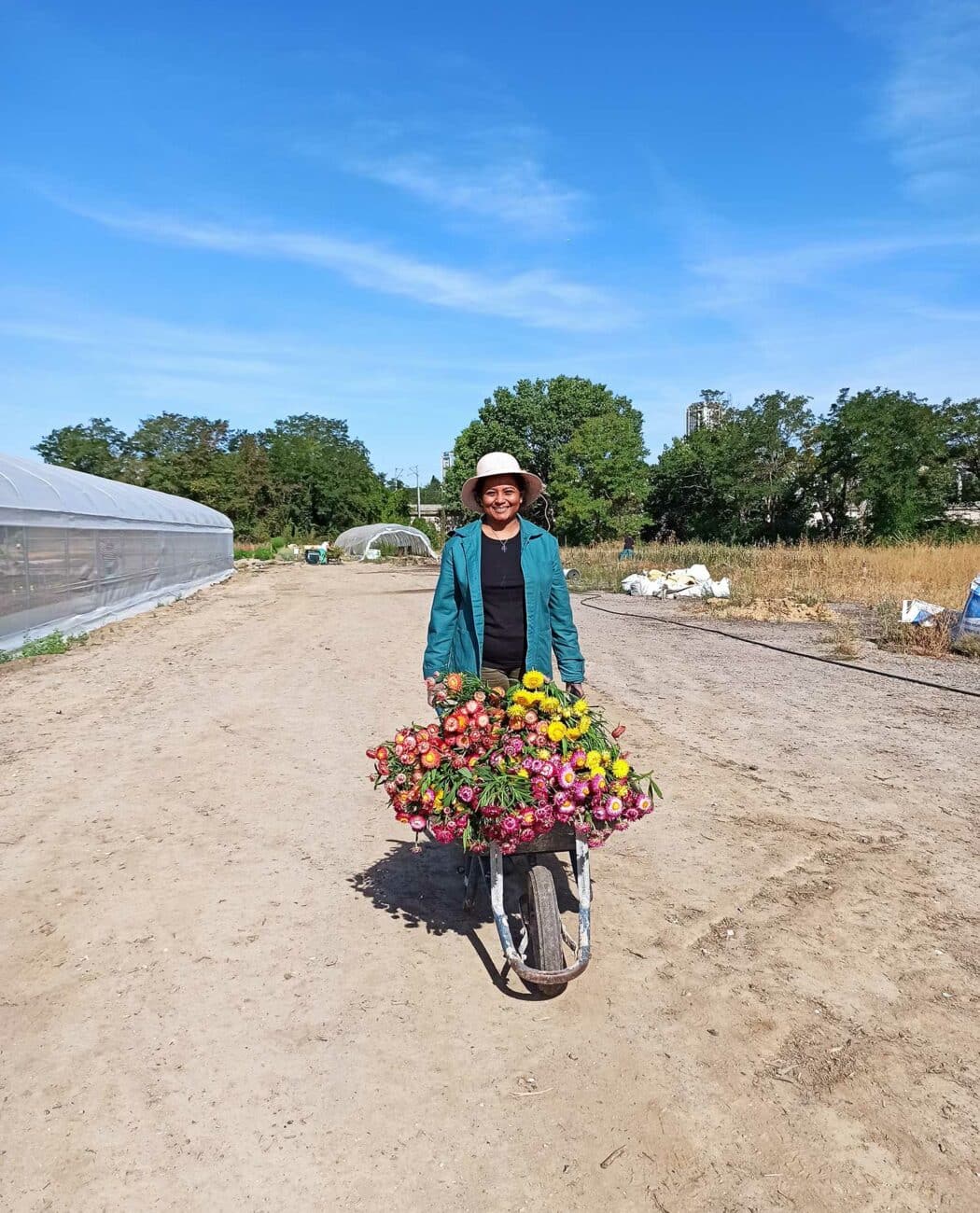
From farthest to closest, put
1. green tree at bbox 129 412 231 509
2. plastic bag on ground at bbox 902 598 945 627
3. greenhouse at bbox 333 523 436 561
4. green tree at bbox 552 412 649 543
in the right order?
green tree at bbox 129 412 231 509 → greenhouse at bbox 333 523 436 561 → green tree at bbox 552 412 649 543 → plastic bag on ground at bbox 902 598 945 627

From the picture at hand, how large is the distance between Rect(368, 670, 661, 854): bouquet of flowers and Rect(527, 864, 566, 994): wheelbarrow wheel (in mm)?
263

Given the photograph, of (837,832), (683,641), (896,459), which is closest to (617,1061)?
(837,832)

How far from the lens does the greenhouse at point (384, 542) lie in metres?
47.6

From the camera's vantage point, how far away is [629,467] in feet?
153

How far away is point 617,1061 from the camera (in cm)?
279

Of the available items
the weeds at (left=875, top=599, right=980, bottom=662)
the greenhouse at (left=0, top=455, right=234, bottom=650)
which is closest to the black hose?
the weeds at (left=875, top=599, right=980, bottom=662)

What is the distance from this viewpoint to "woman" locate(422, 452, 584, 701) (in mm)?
3770

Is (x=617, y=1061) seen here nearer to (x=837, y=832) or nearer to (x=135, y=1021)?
(x=135, y=1021)

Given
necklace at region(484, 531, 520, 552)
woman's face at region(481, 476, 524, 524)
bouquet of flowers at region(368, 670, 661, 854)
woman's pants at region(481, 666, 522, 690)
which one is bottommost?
bouquet of flowers at region(368, 670, 661, 854)

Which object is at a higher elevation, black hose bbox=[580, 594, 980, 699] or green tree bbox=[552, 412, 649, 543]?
green tree bbox=[552, 412, 649, 543]

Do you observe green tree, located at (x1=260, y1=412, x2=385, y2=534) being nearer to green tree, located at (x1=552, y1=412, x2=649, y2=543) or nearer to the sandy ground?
green tree, located at (x1=552, y1=412, x2=649, y2=543)

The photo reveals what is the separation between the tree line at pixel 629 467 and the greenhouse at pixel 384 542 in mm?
3435

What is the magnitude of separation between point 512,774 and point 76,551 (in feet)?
44.2

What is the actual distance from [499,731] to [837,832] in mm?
2705
